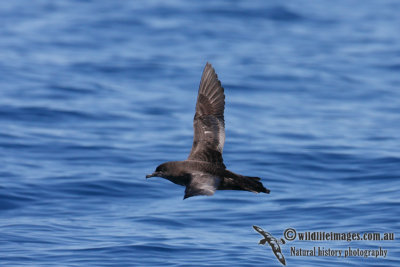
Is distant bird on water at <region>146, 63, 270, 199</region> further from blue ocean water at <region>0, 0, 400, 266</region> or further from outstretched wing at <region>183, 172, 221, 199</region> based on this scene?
blue ocean water at <region>0, 0, 400, 266</region>

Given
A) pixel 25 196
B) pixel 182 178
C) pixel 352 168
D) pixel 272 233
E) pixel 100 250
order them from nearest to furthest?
pixel 182 178 < pixel 100 250 < pixel 272 233 < pixel 25 196 < pixel 352 168

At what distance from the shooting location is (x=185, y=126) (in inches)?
632

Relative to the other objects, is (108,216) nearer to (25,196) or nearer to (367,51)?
(25,196)

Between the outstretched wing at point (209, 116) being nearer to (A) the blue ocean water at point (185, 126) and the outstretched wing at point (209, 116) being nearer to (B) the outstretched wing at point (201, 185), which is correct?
(B) the outstretched wing at point (201, 185)

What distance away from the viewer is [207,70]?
9789mm

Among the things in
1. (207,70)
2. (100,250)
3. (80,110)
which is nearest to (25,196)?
(100,250)

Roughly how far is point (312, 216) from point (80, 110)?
7.19 m

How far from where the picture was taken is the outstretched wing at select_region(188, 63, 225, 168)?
9.62 metres

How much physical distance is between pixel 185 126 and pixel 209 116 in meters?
6.21

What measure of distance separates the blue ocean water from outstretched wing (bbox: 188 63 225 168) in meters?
1.29

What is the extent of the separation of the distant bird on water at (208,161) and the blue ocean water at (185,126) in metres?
1.14

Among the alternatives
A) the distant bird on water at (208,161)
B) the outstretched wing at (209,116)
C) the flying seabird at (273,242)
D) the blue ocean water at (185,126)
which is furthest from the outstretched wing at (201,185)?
the flying seabird at (273,242)

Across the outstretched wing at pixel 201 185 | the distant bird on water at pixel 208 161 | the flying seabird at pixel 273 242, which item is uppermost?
the distant bird on water at pixel 208 161

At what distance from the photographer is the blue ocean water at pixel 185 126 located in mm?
10266
